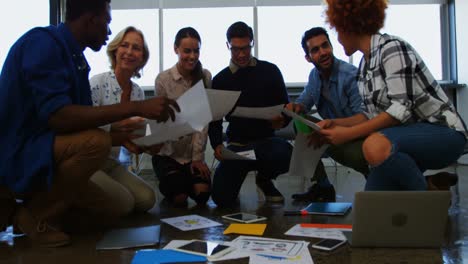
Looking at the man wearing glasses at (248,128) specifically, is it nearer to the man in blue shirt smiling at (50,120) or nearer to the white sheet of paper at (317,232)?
the white sheet of paper at (317,232)

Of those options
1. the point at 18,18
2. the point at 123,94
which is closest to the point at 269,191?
the point at 123,94

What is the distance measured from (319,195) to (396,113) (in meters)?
1.10

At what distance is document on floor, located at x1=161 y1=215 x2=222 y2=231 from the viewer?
1.81 m

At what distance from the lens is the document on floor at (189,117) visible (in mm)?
1553

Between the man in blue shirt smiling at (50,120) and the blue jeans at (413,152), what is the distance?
85 centimetres

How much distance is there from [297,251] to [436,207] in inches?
18.7

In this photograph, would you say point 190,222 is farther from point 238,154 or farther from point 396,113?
point 396,113

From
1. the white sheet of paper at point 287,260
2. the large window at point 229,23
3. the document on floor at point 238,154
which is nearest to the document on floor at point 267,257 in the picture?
the white sheet of paper at point 287,260

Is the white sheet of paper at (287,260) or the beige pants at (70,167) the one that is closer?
the white sheet of paper at (287,260)

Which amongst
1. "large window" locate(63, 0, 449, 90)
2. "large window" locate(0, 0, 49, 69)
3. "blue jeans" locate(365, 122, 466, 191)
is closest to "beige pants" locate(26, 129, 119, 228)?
"blue jeans" locate(365, 122, 466, 191)

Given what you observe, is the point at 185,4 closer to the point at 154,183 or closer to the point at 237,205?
the point at 154,183

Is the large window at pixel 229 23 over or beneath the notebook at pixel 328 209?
over

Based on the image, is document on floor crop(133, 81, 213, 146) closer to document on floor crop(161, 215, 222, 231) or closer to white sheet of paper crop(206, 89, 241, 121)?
white sheet of paper crop(206, 89, 241, 121)

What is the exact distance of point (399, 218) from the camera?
1.38m
